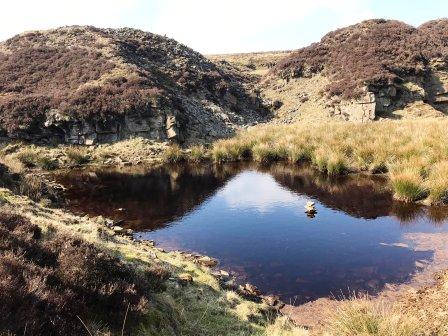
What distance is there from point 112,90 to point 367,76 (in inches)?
953

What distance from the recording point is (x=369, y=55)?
44.8m

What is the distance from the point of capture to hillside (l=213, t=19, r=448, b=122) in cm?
3866

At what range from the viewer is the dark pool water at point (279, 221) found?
11.3 m

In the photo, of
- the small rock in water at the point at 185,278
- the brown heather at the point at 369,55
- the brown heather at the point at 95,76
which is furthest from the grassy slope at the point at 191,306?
the brown heather at the point at 369,55

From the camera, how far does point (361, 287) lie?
1046 cm

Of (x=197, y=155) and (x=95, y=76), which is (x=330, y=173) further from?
(x=95, y=76)

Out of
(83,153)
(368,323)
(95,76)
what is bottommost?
(368,323)

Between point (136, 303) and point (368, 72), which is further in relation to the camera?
point (368, 72)

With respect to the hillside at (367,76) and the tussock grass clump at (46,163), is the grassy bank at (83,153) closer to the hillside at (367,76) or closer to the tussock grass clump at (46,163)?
the tussock grass clump at (46,163)

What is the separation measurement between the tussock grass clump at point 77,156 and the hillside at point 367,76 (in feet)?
70.2

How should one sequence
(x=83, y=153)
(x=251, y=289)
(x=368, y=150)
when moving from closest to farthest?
(x=251, y=289), (x=368, y=150), (x=83, y=153)

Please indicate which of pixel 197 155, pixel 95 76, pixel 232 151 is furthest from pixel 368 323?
pixel 95 76

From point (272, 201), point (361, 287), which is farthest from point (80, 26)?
point (361, 287)

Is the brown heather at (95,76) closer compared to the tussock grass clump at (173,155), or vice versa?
the tussock grass clump at (173,155)
